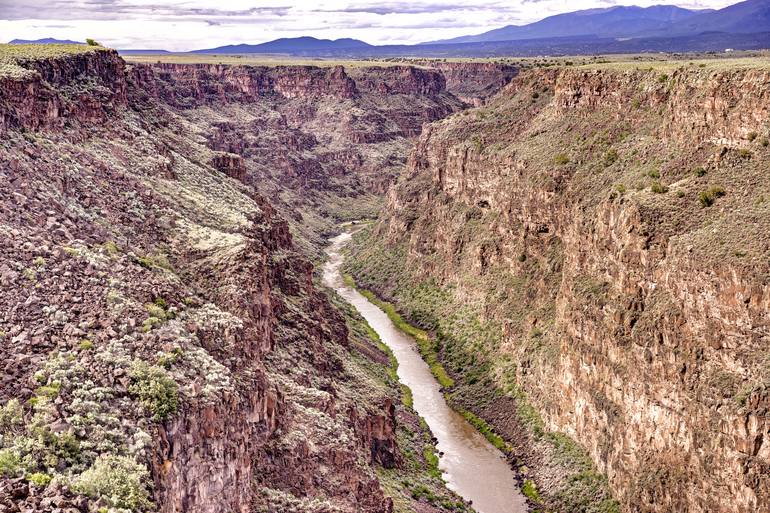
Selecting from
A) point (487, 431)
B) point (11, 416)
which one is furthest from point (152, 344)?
point (487, 431)

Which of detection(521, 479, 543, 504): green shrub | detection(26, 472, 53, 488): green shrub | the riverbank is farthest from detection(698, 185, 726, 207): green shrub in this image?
detection(26, 472, 53, 488): green shrub

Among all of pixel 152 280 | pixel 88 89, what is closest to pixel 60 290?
pixel 152 280

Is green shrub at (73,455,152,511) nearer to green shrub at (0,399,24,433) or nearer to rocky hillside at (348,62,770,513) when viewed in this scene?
green shrub at (0,399,24,433)

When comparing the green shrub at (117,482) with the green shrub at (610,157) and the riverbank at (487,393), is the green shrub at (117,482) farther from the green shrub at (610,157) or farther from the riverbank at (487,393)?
the green shrub at (610,157)

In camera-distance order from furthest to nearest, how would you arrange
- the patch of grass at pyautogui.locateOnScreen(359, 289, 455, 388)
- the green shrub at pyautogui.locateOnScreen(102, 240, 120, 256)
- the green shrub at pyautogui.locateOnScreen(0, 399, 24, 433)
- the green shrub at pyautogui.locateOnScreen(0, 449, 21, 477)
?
1. the patch of grass at pyautogui.locateOnScreen(359, 289, 455, 388)
2. the green shrub at pyautogui.locateOnScreen(102, 240, 120, 256)
3. the green shrub at pyautogui.locateOnScreen(0, 399, 24, 433)
4. the green shrub at pyautogui.locateOnScreen(0, 449, 21, 477)

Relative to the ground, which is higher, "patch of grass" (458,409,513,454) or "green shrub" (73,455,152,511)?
"green shrub" (73,455,152,511)

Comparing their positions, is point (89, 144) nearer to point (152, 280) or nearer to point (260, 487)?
point (152, 280)

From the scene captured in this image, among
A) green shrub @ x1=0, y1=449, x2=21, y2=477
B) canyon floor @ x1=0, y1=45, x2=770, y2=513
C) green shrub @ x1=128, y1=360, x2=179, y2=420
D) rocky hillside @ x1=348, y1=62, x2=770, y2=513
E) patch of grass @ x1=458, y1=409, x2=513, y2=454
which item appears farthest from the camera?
patch of grass @ x1=458, y1=409, x2=513, y2=454
